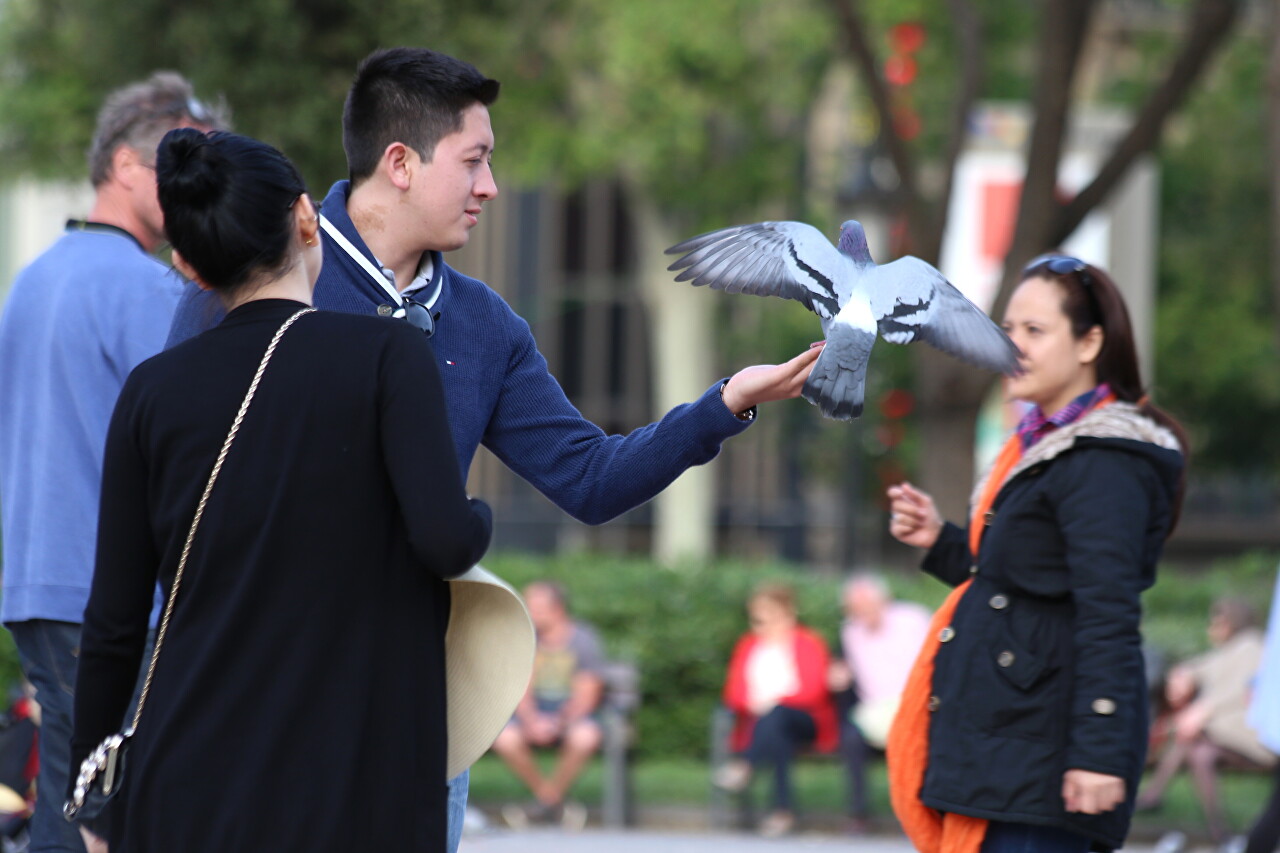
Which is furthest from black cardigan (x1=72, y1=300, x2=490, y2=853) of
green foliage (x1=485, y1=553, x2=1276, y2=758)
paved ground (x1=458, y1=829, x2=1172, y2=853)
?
green foliage (x1=485, y1=553, x2=1276, y2=758)

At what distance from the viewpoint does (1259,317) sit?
21.8 metres

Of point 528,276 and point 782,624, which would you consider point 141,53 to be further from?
point 528,276

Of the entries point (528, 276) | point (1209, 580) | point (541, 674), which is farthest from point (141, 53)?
point (528, 276)

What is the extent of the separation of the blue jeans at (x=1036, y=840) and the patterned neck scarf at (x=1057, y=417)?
815mm

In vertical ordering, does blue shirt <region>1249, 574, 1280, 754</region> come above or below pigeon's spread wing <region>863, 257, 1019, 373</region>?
below

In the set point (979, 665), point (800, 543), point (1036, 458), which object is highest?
point (1036, 458)

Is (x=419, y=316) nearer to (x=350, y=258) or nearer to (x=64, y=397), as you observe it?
(x=350, y=258)

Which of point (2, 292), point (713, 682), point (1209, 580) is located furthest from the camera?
point (2, 292)

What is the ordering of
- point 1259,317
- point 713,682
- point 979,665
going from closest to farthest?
1. point 979,665
2. point 713,682
3. point 1259,317

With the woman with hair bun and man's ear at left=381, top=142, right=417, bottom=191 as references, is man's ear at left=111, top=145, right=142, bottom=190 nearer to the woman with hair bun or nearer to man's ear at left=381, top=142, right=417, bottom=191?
man's ear at left=381, top=142, right=417, bottom=191

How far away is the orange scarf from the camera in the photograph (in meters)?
3.32

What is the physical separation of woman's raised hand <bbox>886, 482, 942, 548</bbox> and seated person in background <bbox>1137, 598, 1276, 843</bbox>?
575cm

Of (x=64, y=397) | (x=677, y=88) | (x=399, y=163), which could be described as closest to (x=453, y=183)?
(x=399, y=163)

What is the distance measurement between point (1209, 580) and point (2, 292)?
19147 mm
